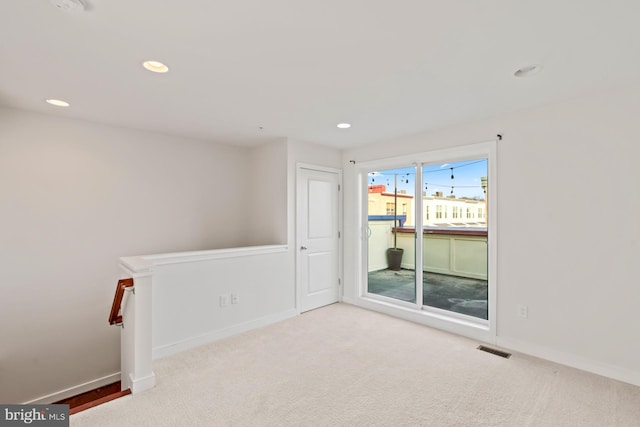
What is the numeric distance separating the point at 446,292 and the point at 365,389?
230cm

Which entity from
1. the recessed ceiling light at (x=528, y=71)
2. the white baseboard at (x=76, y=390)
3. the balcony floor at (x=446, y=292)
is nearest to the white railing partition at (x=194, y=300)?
the white baseboard at (x=76, y=390)

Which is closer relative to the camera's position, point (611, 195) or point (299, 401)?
point (299, 401)

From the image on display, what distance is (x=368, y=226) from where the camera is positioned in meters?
4.60

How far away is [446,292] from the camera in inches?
162

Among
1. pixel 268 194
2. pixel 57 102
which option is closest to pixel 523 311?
pixel 268 194

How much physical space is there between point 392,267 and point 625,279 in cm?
267

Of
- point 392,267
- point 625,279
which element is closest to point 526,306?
point 625,279

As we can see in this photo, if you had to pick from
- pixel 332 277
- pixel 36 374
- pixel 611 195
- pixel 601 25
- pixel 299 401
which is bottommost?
pixel 36 374

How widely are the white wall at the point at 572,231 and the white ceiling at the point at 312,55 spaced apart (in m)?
0.27

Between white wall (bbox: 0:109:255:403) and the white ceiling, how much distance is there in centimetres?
42

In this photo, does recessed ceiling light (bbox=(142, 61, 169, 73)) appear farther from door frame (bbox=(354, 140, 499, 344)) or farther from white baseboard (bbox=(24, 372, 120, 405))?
white baseboard (bbox=(24, 372, 120, 405))

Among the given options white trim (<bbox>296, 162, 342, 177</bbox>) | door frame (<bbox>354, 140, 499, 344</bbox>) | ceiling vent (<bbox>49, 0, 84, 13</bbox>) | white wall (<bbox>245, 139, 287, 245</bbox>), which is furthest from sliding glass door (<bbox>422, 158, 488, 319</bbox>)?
ceiling vent (<bbox>49, 0, 84, 13</bbox>)

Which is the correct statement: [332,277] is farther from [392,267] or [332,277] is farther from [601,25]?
[601,25]

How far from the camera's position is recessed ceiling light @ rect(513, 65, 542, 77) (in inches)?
83.4
